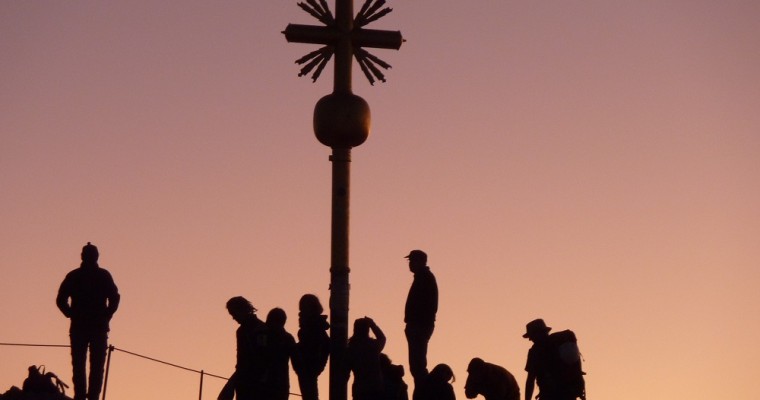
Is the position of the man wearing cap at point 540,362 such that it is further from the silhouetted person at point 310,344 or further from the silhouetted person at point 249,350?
the silhouetted person at point 249,350

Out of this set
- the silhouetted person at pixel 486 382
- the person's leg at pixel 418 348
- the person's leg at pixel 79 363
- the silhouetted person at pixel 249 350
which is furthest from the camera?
the person's leg at pixel 79 363

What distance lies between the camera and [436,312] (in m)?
23.0

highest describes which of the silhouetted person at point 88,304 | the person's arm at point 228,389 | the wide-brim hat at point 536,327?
the silhouetted person at point 88,304

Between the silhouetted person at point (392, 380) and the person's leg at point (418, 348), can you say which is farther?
the person's leg at point (418, 348)

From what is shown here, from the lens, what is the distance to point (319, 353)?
2211 centimetres

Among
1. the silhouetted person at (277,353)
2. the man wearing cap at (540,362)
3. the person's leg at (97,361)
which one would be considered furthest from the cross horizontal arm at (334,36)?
the man wearing cap at (540,362)

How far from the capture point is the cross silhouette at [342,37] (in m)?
24.8

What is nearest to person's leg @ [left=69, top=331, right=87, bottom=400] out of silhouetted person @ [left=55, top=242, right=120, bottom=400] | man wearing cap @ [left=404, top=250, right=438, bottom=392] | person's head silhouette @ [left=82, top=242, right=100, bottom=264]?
silhouetted person @ [left=55, top=242, right=120, bottom=400]

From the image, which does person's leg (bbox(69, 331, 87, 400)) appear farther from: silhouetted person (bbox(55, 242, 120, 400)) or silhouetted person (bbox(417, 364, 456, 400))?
silhouetted person (bbox(417, 364, 456, 400))

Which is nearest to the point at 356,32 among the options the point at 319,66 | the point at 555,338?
the point at 319,66

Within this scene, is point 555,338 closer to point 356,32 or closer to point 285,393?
point 285,393

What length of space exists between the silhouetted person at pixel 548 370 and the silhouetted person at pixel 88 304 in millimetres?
5672

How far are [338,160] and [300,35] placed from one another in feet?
6.27

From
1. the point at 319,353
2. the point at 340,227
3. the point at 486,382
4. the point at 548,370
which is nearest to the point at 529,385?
the point at 548,370
